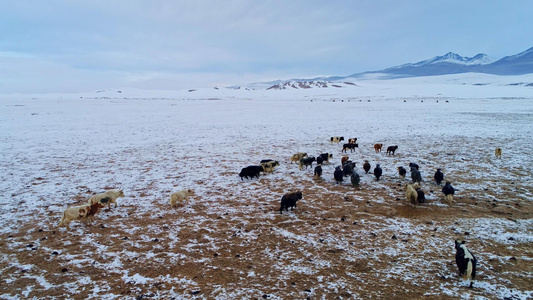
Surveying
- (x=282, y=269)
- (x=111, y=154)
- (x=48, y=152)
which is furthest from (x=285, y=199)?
(x=48, y=152)

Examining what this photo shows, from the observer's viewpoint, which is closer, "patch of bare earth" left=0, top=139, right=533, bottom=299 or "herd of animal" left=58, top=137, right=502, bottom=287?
"patch of bare earth" left=0, top=139, right=533, bottom=299

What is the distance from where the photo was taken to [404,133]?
23.0 meters

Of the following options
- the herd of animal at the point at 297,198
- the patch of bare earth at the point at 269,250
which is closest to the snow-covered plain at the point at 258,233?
the patch of bare earth at the point at 269,250

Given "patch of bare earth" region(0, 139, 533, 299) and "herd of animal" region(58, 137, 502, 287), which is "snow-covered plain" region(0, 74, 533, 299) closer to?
"patch of bare earth" region(0, 139, 533, 299)

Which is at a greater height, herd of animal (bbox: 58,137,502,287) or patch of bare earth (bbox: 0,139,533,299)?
herd of animal (bbox: 58,137,502,287)

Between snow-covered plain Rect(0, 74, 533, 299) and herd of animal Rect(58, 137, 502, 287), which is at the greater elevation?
herd of animal Rect(58, 137, 502, 287)

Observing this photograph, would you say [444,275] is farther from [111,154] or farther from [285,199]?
[111,154]

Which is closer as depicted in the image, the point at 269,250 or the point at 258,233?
the point at 269,250

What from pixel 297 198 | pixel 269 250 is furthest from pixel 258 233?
pixel 297 198

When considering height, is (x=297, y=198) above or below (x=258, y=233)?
above

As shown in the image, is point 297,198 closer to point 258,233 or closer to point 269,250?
point 258,233

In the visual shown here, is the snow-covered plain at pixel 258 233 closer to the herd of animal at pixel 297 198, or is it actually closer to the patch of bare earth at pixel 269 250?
the patch of bare earth at pixel 269 250

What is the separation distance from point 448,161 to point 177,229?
12.9 meters

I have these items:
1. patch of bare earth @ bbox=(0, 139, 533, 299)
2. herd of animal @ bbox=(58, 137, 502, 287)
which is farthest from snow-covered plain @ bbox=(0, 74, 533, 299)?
herd of animal @ bbox=(58, 137, 502, 287)
